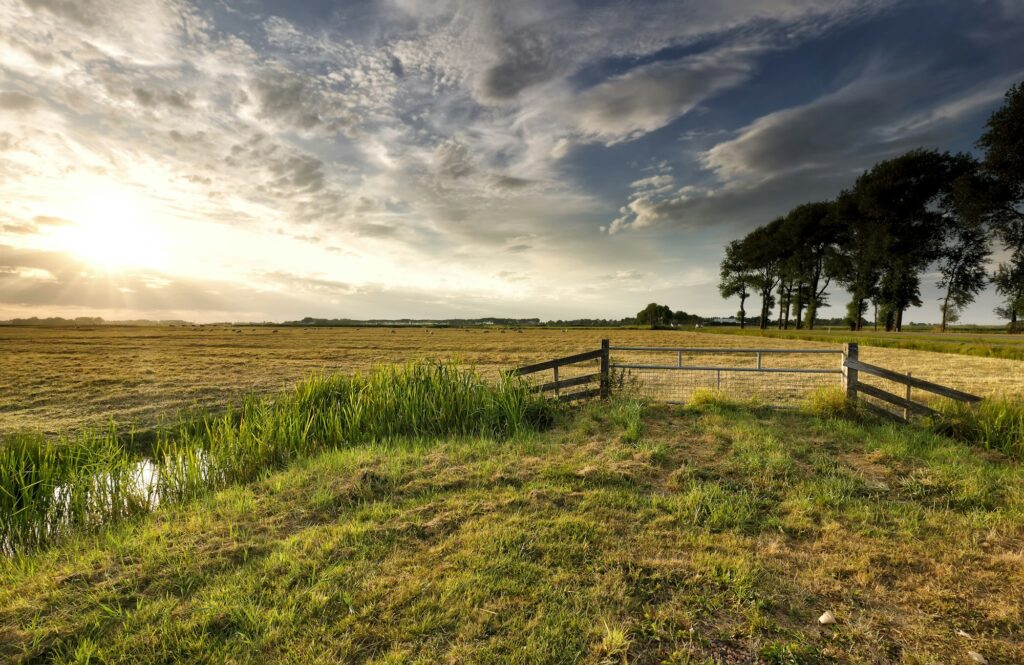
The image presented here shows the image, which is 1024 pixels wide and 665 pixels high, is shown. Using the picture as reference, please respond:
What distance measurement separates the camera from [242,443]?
8719 mm

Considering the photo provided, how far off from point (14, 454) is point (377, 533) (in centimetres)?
912

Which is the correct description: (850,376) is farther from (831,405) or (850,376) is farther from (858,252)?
(858,252)

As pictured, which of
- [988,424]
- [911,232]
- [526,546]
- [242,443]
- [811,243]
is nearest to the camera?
[526,546]

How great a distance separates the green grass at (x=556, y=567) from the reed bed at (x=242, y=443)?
1.15 metres

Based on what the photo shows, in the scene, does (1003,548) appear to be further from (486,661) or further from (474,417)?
(474,417)

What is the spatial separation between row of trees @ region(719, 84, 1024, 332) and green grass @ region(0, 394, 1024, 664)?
114 feet

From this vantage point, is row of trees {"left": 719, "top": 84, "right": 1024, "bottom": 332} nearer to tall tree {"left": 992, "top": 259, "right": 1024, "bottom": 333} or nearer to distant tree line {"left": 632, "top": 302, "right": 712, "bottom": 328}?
tall tree {"left": 992, "top": 259, "right": 1024, "bottom": 333}

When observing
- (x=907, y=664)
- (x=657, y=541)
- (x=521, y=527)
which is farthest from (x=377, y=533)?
(x=907, y=664)

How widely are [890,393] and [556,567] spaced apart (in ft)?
30.5

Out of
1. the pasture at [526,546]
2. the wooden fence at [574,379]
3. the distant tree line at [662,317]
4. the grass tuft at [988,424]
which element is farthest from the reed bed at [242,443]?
the distant tree line at [662,317]

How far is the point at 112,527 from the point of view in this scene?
19.8 ft

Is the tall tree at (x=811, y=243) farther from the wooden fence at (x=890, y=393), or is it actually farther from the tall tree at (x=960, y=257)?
the wooden fence at (x=890, y=393)

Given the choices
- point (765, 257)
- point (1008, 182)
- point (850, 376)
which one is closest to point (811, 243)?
point (765, 257)

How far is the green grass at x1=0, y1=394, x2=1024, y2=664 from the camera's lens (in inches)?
133
